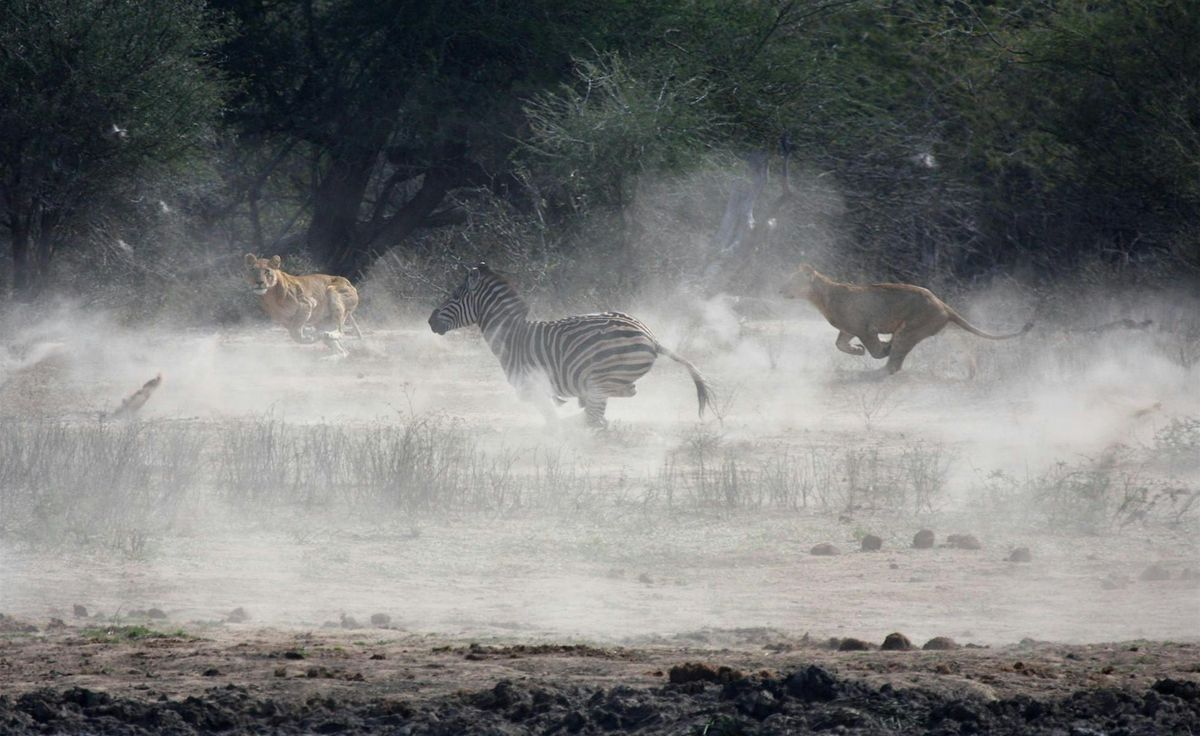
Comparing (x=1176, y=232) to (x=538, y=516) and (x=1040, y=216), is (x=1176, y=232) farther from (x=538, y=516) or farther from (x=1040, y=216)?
(x=538, y=516)

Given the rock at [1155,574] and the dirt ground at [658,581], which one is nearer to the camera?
the dirt ground at [658,581]

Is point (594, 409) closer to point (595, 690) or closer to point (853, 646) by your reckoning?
point (853, 646)

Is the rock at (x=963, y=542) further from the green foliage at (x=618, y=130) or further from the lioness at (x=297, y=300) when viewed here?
the green foliage at (x=618, y=130)

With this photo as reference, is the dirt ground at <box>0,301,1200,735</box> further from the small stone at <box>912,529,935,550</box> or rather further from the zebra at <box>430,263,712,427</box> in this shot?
the zebra at <box>430,263,712,427</box>

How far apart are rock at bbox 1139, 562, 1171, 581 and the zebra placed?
5.42 meters

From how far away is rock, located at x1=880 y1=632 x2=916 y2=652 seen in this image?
262 inches

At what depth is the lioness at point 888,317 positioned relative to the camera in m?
16.3

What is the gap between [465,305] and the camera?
1503 centimetres

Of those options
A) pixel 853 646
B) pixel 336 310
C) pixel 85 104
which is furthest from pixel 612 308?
pixel 853 646

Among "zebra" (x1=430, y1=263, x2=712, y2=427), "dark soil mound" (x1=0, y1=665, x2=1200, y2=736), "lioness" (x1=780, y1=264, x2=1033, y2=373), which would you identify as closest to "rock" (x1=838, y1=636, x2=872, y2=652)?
"dark soil mound" (x1=0, y1=665, x2=1200, y2=736)

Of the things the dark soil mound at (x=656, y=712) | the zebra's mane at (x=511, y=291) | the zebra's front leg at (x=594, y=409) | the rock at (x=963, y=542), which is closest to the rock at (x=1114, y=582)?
the rock at (x=963, y=542)

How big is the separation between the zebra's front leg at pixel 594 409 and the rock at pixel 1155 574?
6039mm

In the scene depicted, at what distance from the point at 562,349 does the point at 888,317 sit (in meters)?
3.85

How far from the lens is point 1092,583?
846 cm
